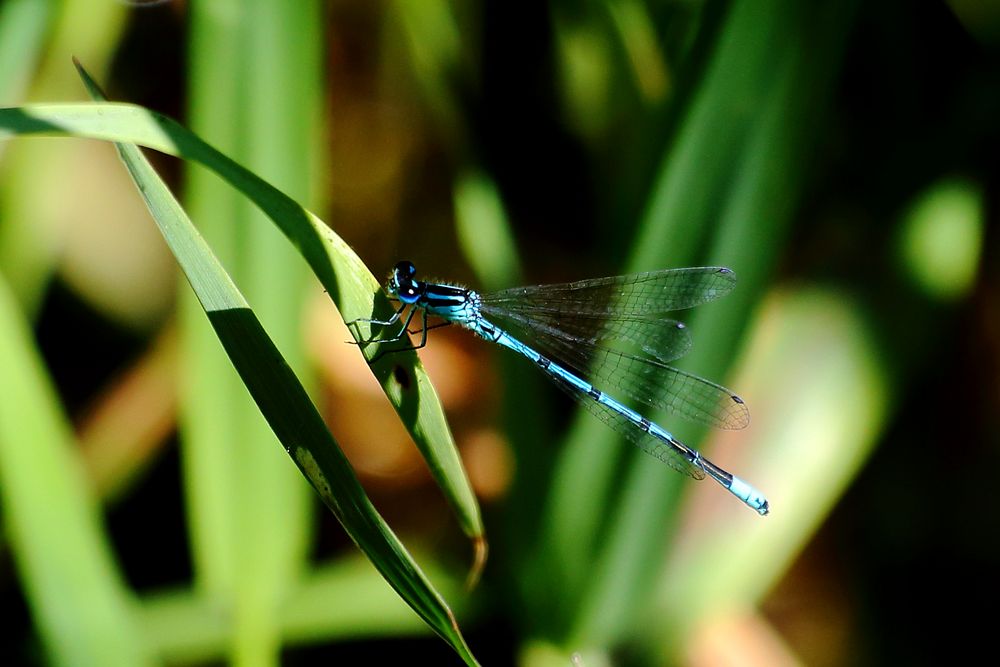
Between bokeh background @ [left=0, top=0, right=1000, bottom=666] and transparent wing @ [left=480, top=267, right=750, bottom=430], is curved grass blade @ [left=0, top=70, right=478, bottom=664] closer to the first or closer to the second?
bokeh background @ [left=0, top=0, right=1000, bottom=666]

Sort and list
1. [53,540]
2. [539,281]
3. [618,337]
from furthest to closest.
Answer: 1. [539,281]
2. [618,337]
3. [53,540]

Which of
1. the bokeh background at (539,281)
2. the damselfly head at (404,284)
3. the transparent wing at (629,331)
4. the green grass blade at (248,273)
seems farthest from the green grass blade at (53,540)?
the transparent wing at (629,331)

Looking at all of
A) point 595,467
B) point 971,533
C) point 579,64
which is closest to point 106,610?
point 595,467

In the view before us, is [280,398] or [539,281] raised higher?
[539,281]

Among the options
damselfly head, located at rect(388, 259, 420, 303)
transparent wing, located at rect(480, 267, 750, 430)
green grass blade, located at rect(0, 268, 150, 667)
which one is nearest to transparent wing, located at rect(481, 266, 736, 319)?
transparent wing, located at rect(480, 267, 750, 430)

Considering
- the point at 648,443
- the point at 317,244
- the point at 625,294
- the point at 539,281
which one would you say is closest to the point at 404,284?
the point at 625,294

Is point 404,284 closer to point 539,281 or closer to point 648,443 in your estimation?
point 648,443

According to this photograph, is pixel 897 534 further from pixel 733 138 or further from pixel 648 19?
pixel 648 19
